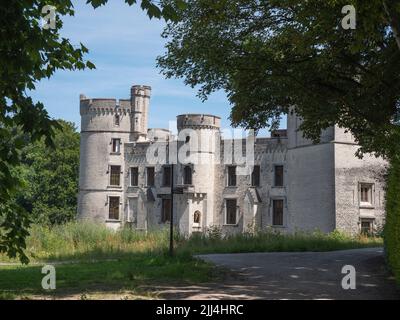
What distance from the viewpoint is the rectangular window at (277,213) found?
130ft

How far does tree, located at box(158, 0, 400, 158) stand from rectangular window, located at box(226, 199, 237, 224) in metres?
26.4

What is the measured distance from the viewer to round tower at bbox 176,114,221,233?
43.5 meters

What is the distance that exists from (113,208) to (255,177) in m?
12.7

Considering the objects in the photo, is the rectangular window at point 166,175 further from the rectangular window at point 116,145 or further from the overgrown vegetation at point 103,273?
the overgrown vegetation at point 103,273

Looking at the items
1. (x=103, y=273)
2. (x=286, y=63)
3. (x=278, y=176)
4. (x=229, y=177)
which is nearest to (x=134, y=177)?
(x=229, y=177)

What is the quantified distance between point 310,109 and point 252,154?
26.1m

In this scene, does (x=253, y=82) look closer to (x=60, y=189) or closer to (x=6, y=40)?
(x=6, y=40)

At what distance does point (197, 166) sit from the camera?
44062mm

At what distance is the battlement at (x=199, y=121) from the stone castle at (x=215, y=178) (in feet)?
0.26

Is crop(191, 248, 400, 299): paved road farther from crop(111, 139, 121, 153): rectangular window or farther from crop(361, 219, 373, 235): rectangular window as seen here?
crop(111, 139, 121, 153): rectangular window

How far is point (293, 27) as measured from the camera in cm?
1409

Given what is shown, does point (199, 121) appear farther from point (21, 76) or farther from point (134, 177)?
point (21, 76)

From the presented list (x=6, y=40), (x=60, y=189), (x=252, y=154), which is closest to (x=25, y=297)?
(x=6, y=40)

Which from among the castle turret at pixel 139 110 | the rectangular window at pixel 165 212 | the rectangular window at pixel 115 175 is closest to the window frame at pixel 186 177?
the rectangular window at pixel 165 212
